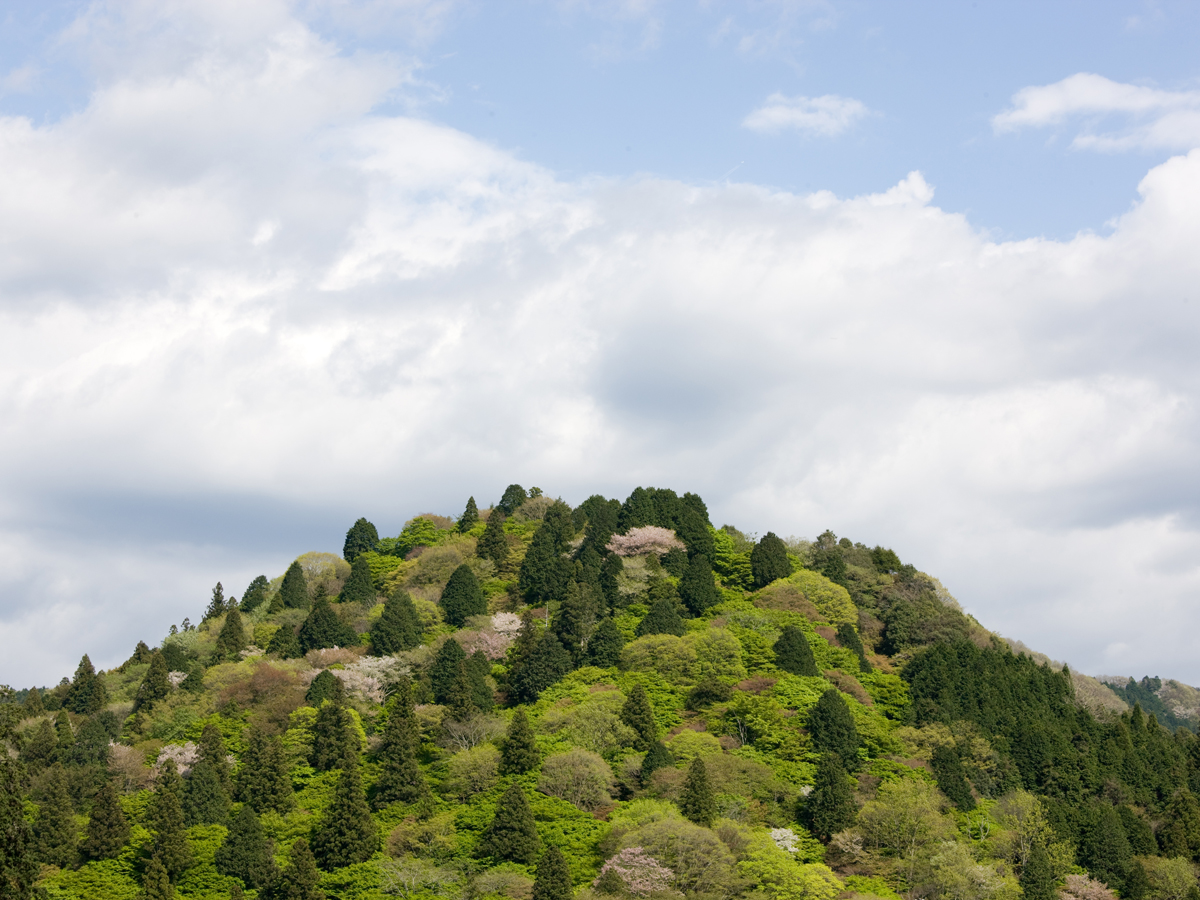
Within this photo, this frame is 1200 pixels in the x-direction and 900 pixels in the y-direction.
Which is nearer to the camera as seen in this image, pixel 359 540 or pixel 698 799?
pixel 698 799

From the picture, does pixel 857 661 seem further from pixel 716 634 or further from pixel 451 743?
pixel 451 743

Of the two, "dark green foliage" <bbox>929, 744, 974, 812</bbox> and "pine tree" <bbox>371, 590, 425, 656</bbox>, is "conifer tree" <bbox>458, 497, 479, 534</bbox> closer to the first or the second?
"pine tree" <bbox>371, 590, 425, 656</bbox>

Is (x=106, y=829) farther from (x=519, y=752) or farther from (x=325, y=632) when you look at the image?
(x=325, y=632)

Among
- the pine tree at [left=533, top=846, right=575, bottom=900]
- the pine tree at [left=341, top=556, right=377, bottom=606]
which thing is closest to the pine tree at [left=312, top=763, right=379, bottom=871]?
the pine tree at [left=533, top=846, right=575, bottom=900]

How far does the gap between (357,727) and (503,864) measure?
2043 centimetres

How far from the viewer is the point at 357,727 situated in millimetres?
79562

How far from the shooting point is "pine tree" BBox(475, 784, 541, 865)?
63156 mm

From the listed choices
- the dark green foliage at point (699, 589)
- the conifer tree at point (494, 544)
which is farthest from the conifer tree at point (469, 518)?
the dark green foliage at point (699, 589)

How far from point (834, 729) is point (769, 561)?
93.2 feet

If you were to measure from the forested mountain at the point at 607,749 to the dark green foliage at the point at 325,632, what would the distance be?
0.48 m

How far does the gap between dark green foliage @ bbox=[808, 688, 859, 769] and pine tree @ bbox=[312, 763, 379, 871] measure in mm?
26387

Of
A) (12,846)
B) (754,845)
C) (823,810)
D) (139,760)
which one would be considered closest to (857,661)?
(823,810)

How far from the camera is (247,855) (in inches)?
2589

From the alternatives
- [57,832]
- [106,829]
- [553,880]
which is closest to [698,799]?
[553,880]
